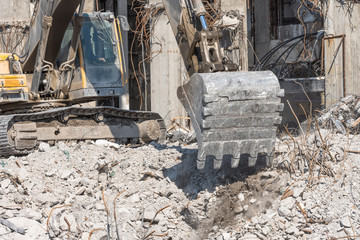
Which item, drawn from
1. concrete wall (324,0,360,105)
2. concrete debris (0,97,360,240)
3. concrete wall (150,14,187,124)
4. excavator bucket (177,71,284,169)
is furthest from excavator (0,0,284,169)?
concrete wall (150,14,187,124)

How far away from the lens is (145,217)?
19.1 ft

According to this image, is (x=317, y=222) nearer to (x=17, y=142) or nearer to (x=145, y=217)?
(x=145, y=217)

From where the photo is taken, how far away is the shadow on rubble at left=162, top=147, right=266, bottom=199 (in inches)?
240

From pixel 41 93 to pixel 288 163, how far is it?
4.40m

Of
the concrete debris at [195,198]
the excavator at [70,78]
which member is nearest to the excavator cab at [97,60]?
the excavator at [70,78]

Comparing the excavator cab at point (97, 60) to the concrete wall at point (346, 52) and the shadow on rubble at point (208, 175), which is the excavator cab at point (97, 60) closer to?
the shadow on rubble at point (208, 175)

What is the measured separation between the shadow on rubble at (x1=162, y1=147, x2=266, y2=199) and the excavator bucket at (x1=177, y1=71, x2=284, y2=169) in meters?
0.35

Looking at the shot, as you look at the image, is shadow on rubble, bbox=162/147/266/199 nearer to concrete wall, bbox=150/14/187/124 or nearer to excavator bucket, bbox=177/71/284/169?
excavator bucket, bbox=177/71/284/169

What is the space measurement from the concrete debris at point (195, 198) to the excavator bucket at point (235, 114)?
0.38m

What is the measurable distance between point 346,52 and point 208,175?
3806mm

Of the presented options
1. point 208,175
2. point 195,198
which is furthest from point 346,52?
point 195,198

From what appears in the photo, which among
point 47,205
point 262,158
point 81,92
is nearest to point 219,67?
point 262,158

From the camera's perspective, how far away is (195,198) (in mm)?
6051

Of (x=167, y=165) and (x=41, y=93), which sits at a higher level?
A: (x=41, y=93)
